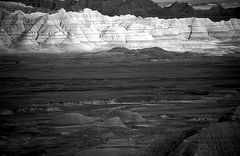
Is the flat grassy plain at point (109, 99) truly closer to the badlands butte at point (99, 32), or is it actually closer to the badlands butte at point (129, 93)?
the badlands butte at point (129, 93)

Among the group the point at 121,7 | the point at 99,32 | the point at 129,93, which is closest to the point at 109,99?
the point at 129,93

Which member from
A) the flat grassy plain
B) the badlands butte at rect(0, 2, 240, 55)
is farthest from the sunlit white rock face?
the flat grassy plain

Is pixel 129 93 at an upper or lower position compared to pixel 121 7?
lower

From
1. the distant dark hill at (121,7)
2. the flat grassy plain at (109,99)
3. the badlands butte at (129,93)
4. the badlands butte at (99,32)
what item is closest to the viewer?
the badlands butte at (129,93)

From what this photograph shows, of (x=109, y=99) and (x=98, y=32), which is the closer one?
(x=109, y=99)

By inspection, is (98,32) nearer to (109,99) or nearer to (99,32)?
(99,32)

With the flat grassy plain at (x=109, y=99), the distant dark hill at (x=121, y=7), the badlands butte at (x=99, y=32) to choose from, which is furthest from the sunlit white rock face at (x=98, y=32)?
the flat grassy plain at (x=109, y=99)

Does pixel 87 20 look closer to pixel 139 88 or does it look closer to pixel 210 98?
pixel 139 88

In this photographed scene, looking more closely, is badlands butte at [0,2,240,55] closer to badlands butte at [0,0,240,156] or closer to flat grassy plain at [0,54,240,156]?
badlands butte at [0,0,240,156]
